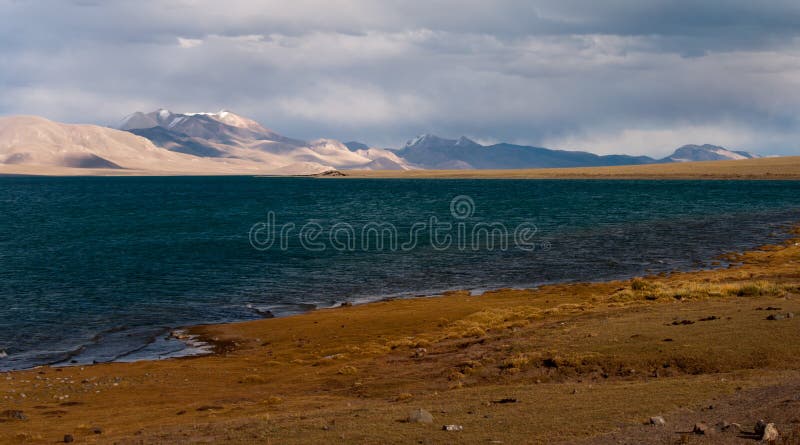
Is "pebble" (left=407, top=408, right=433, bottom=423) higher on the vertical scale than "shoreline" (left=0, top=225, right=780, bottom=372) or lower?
higher

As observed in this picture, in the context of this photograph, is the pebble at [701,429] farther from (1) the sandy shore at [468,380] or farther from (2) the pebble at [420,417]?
(2) the pebble at [420,417]

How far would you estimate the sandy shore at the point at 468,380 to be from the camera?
15609 mm

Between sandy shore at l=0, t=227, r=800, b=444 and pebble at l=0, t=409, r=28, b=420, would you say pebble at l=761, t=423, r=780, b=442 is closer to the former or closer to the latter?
sandy shore at l=0, t=227, r=800, b=444

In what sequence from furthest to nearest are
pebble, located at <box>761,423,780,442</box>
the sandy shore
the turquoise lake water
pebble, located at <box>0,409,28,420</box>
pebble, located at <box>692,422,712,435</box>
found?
the turquoise lake water → pebble, located at <box>0,409,28,420</box> → the sandy shore → pebble, located at <box>692,422,712,435</box> → pebble, located at <box>761,423,780,442</box>

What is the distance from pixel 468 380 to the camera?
21156mm

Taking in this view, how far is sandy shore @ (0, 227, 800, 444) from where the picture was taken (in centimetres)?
1561

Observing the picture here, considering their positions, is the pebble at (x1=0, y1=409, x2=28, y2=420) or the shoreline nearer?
the pebble at (x1=0, y1=409, x2=28, y2=420)

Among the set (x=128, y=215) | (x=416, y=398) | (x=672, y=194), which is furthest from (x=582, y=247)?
(x=672, y=194)

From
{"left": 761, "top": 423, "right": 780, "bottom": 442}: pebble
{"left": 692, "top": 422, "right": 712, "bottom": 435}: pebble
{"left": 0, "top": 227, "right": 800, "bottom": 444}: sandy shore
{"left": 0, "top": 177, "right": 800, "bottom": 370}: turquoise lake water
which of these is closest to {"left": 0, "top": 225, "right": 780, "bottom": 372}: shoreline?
{"left": 0, "top": 177, "right": 800, "bottom": 370}: turquoise lake water

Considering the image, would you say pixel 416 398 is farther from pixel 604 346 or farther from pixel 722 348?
pixel 722 348

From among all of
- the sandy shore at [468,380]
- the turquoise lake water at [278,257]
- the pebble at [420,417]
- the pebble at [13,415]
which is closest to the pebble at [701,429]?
the sandy shore at [468,380]

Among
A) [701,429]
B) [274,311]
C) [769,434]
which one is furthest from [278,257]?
[769,434]

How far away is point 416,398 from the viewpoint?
63.5 feet

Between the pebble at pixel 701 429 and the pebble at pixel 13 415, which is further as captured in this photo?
the pebble at pixel 13 415
